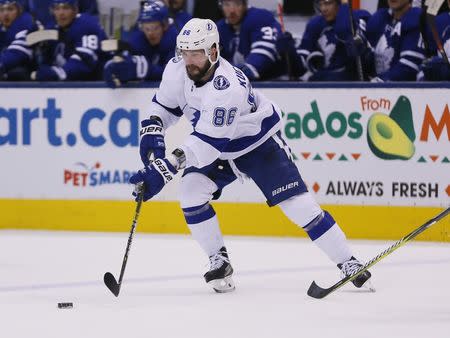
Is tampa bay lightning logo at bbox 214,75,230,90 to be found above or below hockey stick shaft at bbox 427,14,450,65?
above

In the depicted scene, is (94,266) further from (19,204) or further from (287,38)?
(287,38)

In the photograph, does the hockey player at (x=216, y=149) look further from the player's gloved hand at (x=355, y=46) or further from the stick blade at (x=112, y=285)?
the player's gloved hand at (x=355, y=46)

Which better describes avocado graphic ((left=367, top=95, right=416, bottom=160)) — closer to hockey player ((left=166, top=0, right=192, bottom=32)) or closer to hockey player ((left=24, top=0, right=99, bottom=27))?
hockey player ((left=166, top=0, right=192, bottom=32))

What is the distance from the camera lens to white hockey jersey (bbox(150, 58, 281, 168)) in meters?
5.06

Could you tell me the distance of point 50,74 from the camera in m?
7.68

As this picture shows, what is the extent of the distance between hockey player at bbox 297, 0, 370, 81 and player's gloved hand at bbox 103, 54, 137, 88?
3.26 ft

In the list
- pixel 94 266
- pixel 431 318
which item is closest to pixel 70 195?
pixel 94 266

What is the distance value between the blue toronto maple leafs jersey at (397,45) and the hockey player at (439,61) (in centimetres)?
9

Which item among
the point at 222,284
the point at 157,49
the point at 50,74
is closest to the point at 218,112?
the point at 222,284

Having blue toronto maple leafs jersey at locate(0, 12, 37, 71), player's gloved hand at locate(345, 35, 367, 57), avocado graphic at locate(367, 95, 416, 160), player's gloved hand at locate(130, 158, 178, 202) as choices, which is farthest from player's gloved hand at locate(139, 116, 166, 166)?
blue toronto maple leafs jersey at locate(0, 12, 37, 71)

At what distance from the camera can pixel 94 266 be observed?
6191 millimetres

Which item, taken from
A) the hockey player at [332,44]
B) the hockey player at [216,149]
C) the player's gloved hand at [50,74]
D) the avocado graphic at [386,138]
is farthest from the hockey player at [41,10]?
the hockey player at [216,149]

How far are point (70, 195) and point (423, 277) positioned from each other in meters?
2.54

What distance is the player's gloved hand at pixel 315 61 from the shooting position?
296 inches
